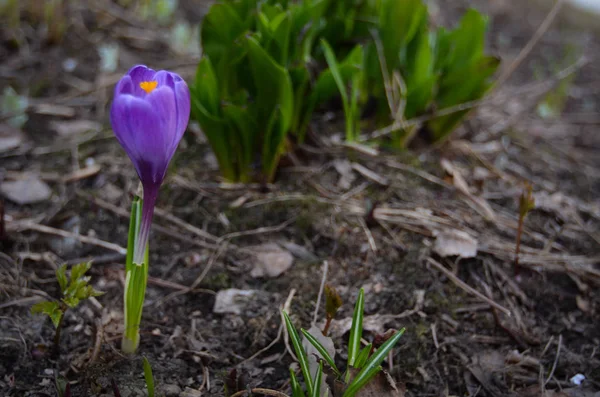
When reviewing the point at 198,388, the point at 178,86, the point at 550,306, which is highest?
the point at 178,86

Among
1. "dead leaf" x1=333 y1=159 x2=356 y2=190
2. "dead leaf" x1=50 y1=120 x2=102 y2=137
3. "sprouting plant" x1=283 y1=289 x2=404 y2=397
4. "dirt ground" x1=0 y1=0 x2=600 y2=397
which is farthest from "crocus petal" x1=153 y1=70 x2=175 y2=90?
"dead leaf" x1=50 y1=120 x2=102 y2=137

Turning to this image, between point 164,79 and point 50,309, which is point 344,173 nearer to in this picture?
point 164,79

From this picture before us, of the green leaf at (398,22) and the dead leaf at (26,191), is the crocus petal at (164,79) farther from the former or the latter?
the green leaf at (398,22)

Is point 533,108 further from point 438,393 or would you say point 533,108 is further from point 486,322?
point 438,393

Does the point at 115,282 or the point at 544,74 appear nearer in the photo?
the point at 115,282

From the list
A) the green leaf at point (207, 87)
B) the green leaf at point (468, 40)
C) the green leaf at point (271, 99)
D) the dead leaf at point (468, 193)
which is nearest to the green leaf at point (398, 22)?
the green leaf at point (468, 40)

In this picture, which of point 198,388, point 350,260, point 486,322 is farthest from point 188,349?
point 486,322
